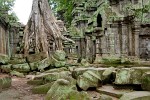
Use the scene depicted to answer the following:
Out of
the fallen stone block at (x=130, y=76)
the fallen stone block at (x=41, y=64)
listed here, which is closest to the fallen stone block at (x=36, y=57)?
the fallen stone block at (x=41, y=64)

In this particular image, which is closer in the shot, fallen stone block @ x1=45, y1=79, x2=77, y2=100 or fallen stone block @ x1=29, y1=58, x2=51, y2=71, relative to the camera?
fallen stone block @ x1=45, y1=79, x2=77, y2=100

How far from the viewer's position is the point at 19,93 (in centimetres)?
738

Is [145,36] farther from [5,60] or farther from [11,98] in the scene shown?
[11,98]

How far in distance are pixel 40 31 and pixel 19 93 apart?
4.94 metres

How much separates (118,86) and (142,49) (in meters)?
12.2

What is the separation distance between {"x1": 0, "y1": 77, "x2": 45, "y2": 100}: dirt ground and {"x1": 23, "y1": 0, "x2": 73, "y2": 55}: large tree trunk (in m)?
3.15

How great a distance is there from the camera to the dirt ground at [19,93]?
6744 millimetres

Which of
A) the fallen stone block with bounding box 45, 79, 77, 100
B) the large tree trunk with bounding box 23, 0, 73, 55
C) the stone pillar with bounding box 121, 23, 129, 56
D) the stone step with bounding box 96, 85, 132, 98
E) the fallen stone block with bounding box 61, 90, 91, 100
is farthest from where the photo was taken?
the stone pillar with bounding box 121, 23, 129, 56

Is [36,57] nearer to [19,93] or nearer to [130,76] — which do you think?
[19,93]

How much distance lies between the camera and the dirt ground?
6744 millimetres

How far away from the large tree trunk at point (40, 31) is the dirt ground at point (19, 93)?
3.15m

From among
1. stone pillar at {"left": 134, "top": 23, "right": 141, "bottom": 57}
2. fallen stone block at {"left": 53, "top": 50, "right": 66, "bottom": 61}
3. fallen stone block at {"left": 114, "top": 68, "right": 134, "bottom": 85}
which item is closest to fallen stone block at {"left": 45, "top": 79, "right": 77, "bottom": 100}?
fallen stone block at {"left": 114, "top": 68, "right": 134, "bottom": 85}

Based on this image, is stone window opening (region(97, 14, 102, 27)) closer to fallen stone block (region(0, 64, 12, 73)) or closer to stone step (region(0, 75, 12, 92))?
fallen stone block (region(0, 64, 12, 73))

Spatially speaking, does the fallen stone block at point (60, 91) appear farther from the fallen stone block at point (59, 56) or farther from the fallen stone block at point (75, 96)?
the fallen stone block at point (59, 56)
